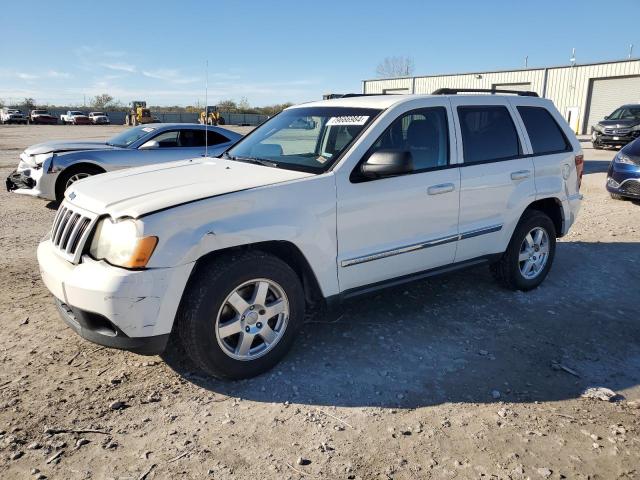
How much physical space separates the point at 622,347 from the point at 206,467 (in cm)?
325

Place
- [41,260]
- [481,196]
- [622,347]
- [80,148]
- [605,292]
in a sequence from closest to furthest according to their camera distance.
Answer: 1. [41,260]
2. [622,347]
3. [481,196]
4. [605,292]
5. [80,148]

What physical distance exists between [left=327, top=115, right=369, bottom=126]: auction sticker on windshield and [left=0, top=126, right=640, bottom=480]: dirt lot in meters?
1.62

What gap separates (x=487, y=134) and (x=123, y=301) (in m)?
3.34

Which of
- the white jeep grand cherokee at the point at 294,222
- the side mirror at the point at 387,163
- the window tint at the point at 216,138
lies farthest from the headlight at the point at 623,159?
the side mirror at the point at 387,163

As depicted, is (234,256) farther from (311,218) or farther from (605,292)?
(605,292)

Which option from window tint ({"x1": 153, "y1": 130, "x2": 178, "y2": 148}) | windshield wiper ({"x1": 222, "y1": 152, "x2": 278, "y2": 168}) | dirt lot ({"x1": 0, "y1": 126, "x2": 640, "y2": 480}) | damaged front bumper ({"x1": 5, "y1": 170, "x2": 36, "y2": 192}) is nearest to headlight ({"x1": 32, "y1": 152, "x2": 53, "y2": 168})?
damaged front bumper ({"x1": 5, "y1": 170, "x2": 36, "y2": 192})

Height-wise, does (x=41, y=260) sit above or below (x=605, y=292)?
above

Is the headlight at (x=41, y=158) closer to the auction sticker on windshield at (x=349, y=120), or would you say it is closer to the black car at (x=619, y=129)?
the auction sticker on windshield at (x=349, y=120)

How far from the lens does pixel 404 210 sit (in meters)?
3.93

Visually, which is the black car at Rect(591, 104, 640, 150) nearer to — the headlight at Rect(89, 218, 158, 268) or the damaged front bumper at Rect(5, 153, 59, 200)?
the damaged front bumper at Rect(5, 153, 59, 200)

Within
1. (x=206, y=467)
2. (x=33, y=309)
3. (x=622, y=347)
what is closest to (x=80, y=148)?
(x=33, y=309)

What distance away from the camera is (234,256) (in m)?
3.28

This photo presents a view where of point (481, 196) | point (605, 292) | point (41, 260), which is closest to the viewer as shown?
point (41, 260)

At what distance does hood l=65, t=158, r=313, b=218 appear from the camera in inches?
124
